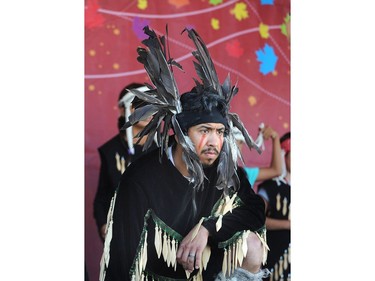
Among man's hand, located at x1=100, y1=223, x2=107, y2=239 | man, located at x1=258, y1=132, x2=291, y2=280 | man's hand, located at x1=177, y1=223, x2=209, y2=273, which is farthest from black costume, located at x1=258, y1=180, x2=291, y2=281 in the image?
man's hand, located at x1=100, y1=223, x2=107, y2=239

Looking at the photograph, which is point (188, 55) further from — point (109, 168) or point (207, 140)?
point (109, 168)

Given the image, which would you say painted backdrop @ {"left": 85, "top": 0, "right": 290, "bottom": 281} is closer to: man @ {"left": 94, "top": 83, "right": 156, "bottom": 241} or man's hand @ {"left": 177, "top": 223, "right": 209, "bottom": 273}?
man @ {"left": 94, "top": 83, "right": 156, "bottom": 241}

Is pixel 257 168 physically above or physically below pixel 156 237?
above

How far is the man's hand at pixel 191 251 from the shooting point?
12.0 feet

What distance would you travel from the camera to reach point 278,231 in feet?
13.4

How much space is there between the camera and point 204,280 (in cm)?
372

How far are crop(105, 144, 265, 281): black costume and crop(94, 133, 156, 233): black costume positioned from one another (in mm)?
79

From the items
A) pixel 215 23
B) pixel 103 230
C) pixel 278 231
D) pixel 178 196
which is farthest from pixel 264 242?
pixel 215 23

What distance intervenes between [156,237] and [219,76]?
3.05 feet

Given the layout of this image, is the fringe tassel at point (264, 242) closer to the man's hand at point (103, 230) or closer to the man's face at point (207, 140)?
the man's face at point (207, 140)

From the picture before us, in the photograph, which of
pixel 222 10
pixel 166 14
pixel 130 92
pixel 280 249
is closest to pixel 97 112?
pixel 130 92

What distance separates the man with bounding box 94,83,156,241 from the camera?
377 centimetres

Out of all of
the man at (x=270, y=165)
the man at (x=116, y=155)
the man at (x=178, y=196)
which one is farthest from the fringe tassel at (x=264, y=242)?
the man at (x=116, y=155)

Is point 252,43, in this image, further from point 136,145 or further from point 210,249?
point 210,249
